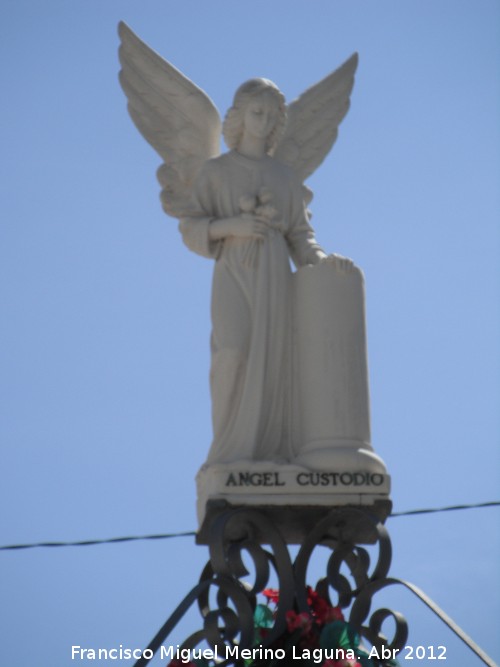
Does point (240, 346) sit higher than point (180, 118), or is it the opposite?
point (180, 118)

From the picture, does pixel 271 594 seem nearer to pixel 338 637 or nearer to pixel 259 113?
pixel 338 637

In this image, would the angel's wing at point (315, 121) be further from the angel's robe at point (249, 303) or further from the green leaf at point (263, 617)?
the green leaf at point (263, 617)

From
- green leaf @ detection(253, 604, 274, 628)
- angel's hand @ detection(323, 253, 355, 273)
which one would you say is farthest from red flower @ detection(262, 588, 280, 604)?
angel's hand @ detection(323, 253, 355, 273)

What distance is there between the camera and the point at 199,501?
15.1 meters

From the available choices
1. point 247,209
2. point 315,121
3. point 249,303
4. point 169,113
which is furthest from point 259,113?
point 249,303

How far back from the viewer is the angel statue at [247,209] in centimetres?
1515

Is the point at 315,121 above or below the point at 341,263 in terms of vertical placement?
above

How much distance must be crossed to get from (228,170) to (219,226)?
58 centimetres

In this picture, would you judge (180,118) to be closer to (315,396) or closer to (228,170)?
(228,170)

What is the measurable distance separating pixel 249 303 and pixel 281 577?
2.11 meters

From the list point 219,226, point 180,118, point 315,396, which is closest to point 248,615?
point 315,396

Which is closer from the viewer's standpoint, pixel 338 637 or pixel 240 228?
pixel 338 637

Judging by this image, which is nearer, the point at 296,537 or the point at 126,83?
the point at 296,537

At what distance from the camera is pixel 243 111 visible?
628 inches
